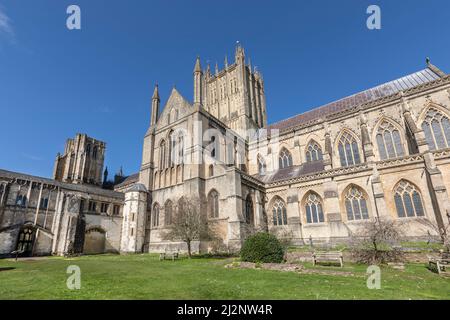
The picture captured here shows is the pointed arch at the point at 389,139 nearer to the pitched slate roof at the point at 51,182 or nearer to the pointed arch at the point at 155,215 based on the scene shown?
the pointed arch at the point at 155,215

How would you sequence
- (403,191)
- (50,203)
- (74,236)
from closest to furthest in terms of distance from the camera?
(403,191) < (74,236) < (50,203)

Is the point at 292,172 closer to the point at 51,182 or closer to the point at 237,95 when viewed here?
the point at 237,95

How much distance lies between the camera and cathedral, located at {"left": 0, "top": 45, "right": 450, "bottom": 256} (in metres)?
21.9

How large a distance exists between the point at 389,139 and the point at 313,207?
11.7 metres

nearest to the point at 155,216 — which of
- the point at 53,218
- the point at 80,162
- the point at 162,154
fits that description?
the point at 162,154

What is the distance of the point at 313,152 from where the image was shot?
3247 cm

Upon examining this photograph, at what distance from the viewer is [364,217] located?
896 inches

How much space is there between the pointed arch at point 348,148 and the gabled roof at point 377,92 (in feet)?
12.5

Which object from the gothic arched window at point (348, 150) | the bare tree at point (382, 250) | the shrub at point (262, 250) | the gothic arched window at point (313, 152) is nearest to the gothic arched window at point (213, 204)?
the shrub at point (262, 250)
